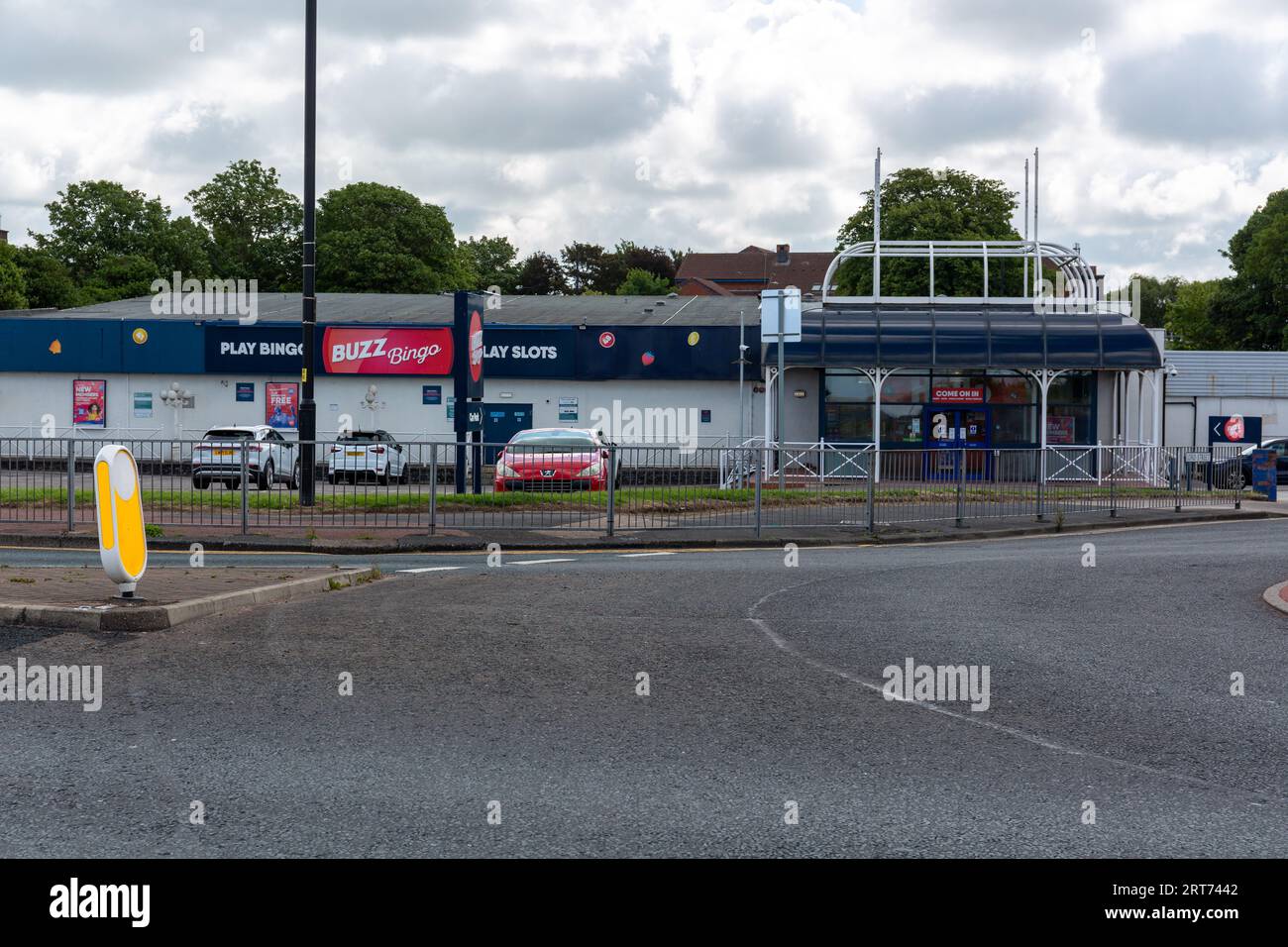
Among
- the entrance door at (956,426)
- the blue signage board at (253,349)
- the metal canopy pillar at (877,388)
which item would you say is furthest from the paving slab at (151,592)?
the blue signage board at (253,349)

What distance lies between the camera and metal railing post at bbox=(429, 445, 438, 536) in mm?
18297

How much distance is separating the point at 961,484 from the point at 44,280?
224 feet

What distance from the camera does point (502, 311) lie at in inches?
1930

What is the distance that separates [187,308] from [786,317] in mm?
27634

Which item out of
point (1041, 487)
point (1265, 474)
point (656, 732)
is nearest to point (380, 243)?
point (1265, 474)

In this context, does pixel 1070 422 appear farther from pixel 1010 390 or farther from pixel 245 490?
pixel 245 490

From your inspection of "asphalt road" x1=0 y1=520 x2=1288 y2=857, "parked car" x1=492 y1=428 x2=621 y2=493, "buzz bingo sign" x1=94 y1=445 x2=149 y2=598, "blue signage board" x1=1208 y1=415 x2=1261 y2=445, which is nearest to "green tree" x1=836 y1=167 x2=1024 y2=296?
"blue signage board" x1=1208 y1=415 x2=1261 y2=445

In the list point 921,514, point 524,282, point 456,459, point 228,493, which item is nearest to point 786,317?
point 921,514

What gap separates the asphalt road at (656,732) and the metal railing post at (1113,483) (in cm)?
1214

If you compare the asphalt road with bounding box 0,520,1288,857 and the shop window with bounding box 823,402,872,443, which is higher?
the shop window with bounding box 823,402,872,443

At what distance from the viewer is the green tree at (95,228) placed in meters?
80.5

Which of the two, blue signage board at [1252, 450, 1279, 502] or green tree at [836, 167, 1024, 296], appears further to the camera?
green tree at [836, 167, 1024, 296]

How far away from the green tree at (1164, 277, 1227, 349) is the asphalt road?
68.7m

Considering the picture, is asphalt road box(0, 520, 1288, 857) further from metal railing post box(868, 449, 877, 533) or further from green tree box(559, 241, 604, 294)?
green tree box(559, 241, 604, 294)
